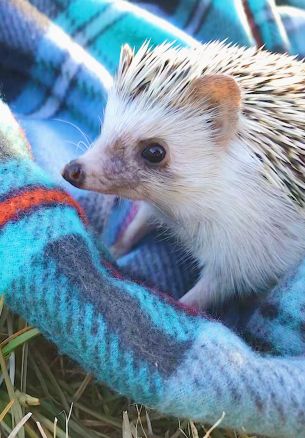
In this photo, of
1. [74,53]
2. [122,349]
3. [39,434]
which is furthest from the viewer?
[74,53]

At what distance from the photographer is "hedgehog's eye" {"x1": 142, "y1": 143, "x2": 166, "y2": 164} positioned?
1.46m

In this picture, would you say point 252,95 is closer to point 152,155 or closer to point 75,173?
point 152,155

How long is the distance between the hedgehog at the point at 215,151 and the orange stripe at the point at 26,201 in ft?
0.30

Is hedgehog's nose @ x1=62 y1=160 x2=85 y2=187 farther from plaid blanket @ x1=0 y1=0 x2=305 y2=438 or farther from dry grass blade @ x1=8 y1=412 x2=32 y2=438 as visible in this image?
dry grass blade @ x1=8 y1=412 x2=32 y2=438

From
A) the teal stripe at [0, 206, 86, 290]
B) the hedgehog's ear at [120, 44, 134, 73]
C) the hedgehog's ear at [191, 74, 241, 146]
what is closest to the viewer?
the teal stripe at [0, 206, 86, 290]

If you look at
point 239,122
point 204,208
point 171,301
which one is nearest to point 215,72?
point 239,122

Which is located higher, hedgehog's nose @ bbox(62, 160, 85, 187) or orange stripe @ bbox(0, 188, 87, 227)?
hedgehog's nose @ bbox(62, 160, 85, 187)

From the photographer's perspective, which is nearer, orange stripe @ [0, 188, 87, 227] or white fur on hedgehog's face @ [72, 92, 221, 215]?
orange stripe @ [0, 188, 87, 227]

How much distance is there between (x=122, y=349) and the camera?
3.83 ft

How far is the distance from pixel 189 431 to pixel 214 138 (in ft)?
2.07

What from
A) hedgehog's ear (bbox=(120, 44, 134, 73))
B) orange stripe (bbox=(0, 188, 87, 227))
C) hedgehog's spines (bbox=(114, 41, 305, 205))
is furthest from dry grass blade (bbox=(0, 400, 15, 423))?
hedgehog's ear (bbox=(120, 44, 134, 73))

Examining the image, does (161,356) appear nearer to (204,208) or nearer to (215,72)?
(204,208)

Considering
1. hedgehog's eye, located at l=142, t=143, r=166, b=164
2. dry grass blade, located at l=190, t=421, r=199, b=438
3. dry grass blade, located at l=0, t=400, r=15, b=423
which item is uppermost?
hedgehog's eye, located at l=142, t=143, r=166, b=164

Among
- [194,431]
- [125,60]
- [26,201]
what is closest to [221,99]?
[125,60]
